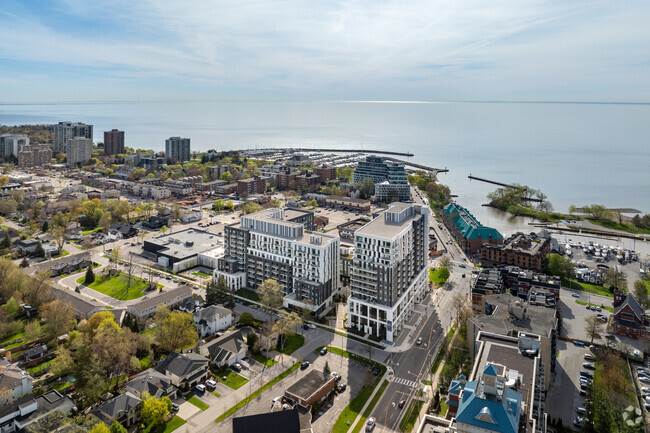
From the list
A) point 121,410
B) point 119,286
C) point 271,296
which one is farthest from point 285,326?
point 119,286

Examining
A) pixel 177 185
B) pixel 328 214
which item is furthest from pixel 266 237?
Result: pixel 177 185

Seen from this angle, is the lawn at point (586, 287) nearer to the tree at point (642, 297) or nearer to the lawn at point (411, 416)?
the tree at point (642, 297)

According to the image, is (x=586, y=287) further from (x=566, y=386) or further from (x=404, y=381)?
(x=404, y=381)

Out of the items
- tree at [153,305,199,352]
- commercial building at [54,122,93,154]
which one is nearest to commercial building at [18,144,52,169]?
commercial building at [54,122,93,154]

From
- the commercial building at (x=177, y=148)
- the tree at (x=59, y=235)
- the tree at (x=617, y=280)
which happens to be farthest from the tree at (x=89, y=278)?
the commercial building at (x=177, y=148)

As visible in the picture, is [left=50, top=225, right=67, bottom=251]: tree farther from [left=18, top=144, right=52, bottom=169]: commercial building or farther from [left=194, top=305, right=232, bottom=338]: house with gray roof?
[left=18, top=144, right=52, bottom=169]: commercial building
